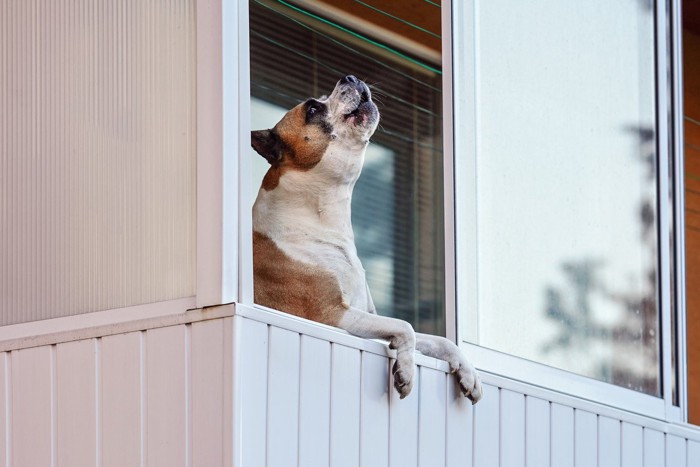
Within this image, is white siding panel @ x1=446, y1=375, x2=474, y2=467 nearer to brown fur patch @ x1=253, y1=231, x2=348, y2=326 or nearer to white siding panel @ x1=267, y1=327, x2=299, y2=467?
brown fur patch @ x1=253, y1=231, x2=348, y2=326

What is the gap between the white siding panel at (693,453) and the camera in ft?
21.0

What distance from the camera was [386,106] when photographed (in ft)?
27.4

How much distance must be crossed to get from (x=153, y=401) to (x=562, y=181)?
9.08 ft

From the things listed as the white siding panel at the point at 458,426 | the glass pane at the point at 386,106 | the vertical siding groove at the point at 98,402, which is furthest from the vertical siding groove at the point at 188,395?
the glass pane at the point at 386,106

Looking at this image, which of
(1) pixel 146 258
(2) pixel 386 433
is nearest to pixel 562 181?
(2) pixel 386 433

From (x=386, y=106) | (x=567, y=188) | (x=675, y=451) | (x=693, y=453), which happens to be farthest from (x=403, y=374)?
(x=386, y=106)

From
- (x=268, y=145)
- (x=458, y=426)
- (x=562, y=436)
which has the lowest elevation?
(x=562, y=436)

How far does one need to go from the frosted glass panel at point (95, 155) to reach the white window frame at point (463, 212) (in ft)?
0.49

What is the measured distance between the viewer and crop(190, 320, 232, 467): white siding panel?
3.92 metres

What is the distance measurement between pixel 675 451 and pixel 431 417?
1.94 meters

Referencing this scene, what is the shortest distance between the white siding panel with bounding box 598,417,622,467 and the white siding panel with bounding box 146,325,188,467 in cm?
242

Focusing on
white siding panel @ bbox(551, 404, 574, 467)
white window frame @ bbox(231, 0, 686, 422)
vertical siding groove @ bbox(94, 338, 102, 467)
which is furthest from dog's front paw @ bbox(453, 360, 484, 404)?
vertical siding groove @ bbox(94, 338, 102, 467)

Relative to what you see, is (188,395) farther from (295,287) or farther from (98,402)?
(295,287)

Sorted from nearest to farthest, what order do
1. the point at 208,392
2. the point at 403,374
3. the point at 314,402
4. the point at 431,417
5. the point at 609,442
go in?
1. the point at 208,392
2. the point at 314,402
3. the point at 403,374
4. the point at 431,417
5. the point at 609,442
